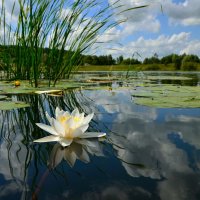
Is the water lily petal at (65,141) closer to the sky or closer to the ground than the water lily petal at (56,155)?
closer to the sky

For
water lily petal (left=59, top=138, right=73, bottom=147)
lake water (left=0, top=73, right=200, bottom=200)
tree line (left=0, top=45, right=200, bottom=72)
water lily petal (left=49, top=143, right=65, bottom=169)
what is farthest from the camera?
tree line (left=0, top=45, right=200, bottom=72)

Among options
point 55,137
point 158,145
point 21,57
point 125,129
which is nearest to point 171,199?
point 158,145

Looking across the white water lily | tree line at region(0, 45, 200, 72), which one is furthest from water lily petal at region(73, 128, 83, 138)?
tree line at region(0, 45, 200, 72)

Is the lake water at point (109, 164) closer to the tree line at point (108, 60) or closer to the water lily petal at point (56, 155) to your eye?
the water lily petal at point (56, 155)

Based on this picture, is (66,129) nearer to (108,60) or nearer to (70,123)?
(70,123)

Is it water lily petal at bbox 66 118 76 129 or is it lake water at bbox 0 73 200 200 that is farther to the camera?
water lily petal at bbox 66 118 76 129

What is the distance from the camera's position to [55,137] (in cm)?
89

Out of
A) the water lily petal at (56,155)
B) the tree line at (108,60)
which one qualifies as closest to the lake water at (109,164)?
the water lily petal at (56,155)

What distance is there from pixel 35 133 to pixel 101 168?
1.42 feet

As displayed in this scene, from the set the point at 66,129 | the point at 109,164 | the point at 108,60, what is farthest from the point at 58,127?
the point at 108,60

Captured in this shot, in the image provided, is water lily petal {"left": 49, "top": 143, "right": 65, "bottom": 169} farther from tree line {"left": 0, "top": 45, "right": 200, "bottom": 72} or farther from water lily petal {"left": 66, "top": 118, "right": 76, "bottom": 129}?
tree line {"left": 0, "top": 45, "right": 200, "bottom": 72}

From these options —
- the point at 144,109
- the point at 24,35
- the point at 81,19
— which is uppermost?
the point at 81,19

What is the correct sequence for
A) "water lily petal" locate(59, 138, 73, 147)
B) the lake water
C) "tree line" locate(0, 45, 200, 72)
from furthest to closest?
"tree line" locate(0, 45, 200, 72) < "water lily petal" locate(59, 138, 73, 147) < the lake water

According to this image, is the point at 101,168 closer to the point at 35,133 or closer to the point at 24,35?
the point at 35,133
